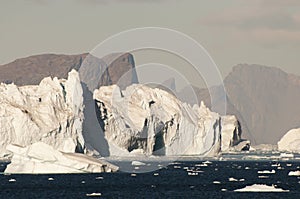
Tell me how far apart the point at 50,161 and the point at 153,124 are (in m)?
55.8

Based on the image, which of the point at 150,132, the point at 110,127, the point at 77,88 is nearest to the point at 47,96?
the point at 77,88

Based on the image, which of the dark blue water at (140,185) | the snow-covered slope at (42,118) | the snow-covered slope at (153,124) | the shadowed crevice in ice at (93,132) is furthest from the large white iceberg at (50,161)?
the snow-covered slope at (153,124)

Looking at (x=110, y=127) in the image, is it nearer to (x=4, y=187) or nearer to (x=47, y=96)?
(x=47, y=96)

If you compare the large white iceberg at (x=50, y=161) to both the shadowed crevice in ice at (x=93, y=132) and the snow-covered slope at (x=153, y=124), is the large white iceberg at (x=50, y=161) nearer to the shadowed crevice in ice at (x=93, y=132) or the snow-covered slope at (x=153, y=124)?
the shadowed crevice in ice at (x=93, y=132)

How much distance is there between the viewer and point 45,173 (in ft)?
319

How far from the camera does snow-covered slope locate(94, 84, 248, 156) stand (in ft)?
451

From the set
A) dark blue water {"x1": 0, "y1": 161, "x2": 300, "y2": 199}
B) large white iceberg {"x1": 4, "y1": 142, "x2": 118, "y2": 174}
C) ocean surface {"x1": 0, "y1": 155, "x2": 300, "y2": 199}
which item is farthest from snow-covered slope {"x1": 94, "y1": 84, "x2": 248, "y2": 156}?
large white iceberg {"x1": 4, "y1": 142, "x2": 118, "y2": 174}

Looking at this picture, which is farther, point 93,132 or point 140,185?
point 93,132

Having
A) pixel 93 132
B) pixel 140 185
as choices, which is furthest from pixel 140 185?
pixel 93 132

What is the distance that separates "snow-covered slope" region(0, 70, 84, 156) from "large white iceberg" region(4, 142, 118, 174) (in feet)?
72.8

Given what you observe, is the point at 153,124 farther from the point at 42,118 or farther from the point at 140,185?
the point at 140,185

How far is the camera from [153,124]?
477 feet

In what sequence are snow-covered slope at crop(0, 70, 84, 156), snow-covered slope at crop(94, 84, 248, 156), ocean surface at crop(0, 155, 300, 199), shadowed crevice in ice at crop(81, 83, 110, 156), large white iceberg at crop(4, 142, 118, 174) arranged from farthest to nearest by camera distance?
snow-covered slope at crop(94, 84, 248, 156), shadowed crevice in ice at crop(81, 83, 110, 156), snow-covered slope at crop(0, 70, 84, 156), large white iceberg at crop(4, 142, 118, 174), ocean surface at crop(0, 155, 300, 199)

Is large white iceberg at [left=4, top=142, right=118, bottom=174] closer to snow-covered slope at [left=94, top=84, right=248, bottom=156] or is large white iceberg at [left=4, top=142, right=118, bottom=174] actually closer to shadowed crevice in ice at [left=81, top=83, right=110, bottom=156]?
shadowed crevice in ice at [left=81, top=83, right=110, bottom=156]
